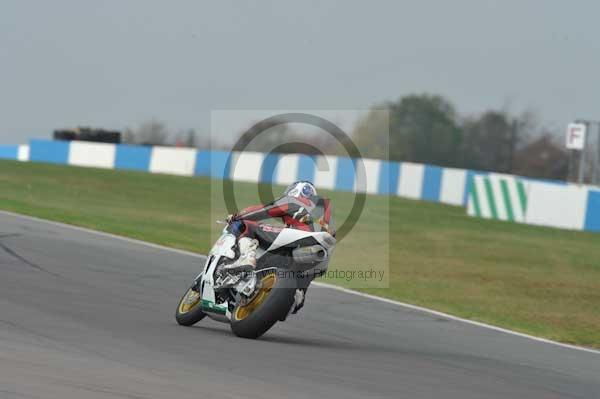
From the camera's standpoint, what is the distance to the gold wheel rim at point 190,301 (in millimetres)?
9938

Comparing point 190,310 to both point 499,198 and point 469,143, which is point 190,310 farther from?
point 469,143

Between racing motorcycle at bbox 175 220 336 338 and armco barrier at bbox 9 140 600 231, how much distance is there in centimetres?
2556

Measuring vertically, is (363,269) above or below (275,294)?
below

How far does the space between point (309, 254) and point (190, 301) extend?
5.04ft

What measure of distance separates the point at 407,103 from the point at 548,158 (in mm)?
17911

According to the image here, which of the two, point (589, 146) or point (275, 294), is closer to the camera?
point (275, 294)

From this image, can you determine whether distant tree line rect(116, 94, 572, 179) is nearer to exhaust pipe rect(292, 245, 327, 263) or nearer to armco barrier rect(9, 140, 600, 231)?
armco barrier rect(9, 140, 600, 231)

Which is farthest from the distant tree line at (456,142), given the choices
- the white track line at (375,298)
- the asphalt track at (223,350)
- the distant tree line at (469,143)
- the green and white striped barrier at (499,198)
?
the asphalt track at (223,350)

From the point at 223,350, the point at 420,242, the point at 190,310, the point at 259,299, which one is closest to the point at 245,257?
the point at 259,299

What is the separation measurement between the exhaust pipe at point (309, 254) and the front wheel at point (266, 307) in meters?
0.18

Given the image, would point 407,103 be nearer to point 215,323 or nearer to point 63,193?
point 63,193

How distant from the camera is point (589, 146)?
1266 inches

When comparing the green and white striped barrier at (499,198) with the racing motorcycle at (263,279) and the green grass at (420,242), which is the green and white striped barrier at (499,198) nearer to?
the green grass at (420,242)

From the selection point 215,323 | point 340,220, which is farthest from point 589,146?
point 215,323
